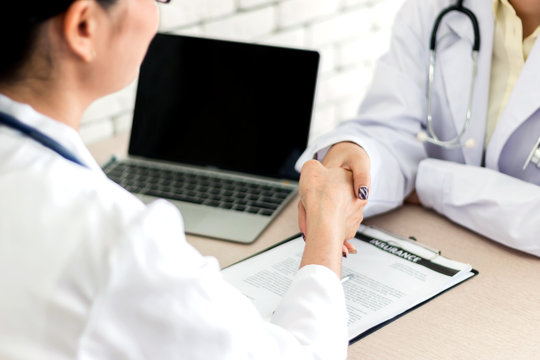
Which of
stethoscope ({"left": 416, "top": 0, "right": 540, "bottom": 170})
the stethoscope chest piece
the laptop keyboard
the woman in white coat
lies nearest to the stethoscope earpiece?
stethoscope ({"left": 416, "top": 0, "right": 540, "bottom": 170})

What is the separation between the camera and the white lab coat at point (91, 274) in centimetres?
44

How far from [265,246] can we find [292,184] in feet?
0.73

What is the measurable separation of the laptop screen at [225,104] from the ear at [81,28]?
608mm

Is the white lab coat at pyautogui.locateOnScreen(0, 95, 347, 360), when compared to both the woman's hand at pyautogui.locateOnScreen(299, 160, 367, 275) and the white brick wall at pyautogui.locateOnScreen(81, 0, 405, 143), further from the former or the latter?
the white brick wall at pyautogui.locateOnScreen(81, 0, 405, 143)

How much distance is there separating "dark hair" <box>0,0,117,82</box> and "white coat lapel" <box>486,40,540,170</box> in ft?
2.46

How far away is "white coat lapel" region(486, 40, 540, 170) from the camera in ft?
3.20

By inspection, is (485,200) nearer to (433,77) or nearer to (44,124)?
(433,77)

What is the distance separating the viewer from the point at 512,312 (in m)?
0.74

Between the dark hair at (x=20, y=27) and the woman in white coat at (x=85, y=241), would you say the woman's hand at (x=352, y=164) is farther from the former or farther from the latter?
the dark hair at (x=20, y=27)

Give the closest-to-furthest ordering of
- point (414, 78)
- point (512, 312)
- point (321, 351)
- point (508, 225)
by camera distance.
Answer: point (321, 351) < point (512, 312) < point (508, 225) < point (414, 78)

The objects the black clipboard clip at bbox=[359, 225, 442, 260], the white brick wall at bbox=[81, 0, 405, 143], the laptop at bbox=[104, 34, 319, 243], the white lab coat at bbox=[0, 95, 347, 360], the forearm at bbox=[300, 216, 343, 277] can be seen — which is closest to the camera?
the white lab coat at bbox=[0, 95, 347, 360]

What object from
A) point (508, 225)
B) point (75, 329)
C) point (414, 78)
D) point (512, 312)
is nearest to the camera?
point (75, 329)

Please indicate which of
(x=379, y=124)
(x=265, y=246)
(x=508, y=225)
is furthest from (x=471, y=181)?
(x=265, y=246)

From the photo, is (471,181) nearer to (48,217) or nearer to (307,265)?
(307,265)
